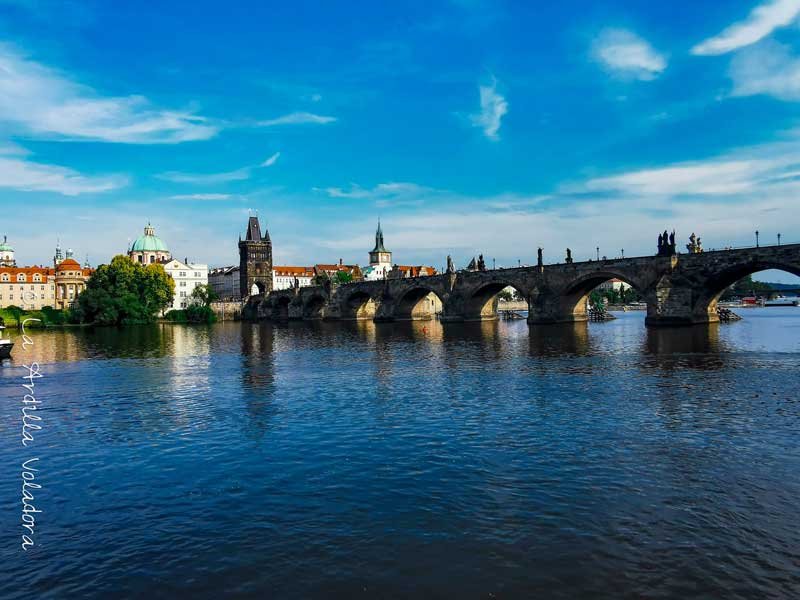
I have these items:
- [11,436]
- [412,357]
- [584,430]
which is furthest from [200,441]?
[412,357]

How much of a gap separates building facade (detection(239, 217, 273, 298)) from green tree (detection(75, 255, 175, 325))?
141 feet

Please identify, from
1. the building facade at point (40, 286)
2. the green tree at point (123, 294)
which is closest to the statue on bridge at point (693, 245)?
the green tree at point (123, 294)

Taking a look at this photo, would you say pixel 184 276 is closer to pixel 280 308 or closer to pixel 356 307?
pixel 280 308

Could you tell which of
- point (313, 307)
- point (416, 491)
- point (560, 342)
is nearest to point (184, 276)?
point (313, 307)

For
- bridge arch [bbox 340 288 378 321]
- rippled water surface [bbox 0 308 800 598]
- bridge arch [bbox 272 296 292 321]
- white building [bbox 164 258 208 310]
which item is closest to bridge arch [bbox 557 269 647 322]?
rippled water surface [bbox 0 308 800 598]

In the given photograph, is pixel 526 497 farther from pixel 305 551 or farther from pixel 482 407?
pixel 482 407

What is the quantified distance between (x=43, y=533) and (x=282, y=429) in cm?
931

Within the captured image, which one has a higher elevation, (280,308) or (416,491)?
(280,308)

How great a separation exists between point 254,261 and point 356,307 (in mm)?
56330

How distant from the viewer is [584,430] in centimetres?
1906

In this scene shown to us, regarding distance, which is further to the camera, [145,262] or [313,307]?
[145,262]

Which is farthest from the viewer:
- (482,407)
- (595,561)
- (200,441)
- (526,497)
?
(482,407)

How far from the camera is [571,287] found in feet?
248

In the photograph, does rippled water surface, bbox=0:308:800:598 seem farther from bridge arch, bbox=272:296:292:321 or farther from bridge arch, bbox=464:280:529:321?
bridge arch, bbox=272:296:292:321
